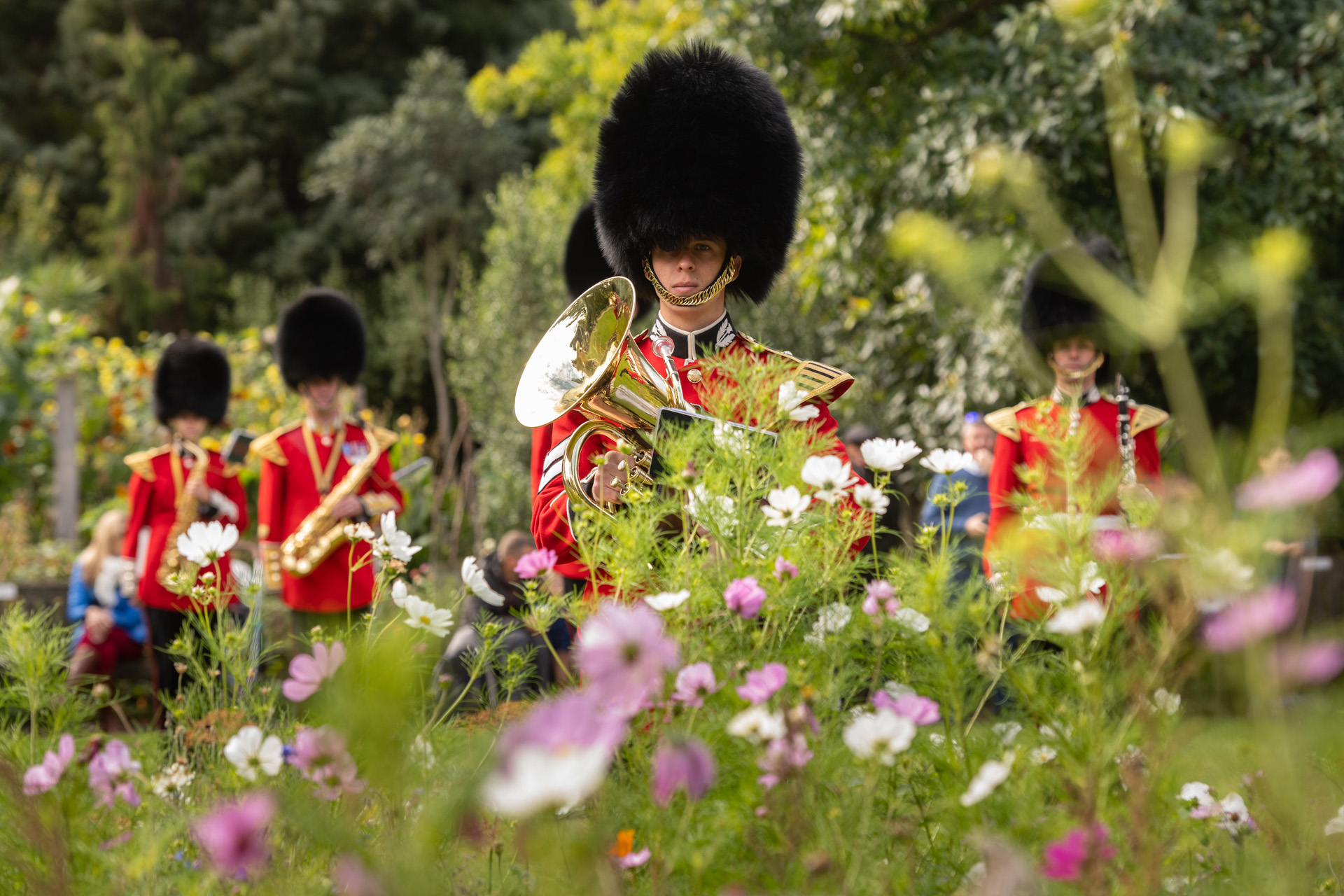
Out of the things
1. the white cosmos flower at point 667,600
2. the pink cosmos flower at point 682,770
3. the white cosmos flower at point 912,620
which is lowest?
the white cosmos flower at point 912,620

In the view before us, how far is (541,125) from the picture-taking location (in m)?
22.2

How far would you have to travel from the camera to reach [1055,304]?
475 cm

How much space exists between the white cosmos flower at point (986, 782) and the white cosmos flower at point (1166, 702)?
9.4 inches

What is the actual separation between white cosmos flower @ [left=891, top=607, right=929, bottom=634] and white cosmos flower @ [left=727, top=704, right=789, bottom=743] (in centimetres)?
37

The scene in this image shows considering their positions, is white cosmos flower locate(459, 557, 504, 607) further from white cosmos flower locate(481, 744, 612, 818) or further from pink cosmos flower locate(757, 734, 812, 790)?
white cosmos flower locate(481, 744, 612, 818)

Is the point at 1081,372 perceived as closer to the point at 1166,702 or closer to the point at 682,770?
the point at 1166,702

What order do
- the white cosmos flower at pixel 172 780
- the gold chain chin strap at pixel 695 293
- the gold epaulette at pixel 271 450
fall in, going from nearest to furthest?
the white cosmos flower at pixel 172 780, the gold chain chin strap at pixel 695 293, the gold epaulette at pixel 271 450

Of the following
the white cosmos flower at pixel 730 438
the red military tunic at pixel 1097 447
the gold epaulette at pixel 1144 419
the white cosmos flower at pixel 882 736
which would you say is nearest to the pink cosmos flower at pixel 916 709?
the white cosmos flower at pixel 882 736

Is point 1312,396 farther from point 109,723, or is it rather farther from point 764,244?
point 109,723

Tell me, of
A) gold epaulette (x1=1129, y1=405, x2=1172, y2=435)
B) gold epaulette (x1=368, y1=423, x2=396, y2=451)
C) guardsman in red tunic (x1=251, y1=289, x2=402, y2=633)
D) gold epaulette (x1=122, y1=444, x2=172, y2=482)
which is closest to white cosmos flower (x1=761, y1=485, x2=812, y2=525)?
gold epaulette (x1=1129, y1=405, x2=1172, y2=435)

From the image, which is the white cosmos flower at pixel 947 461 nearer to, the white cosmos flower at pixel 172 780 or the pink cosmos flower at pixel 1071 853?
the pink cosmos flower at pixel 1071 853

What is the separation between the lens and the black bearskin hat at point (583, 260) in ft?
18.0

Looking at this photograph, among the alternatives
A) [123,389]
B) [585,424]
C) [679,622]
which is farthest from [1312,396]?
[123,389]

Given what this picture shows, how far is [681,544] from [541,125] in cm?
2144
